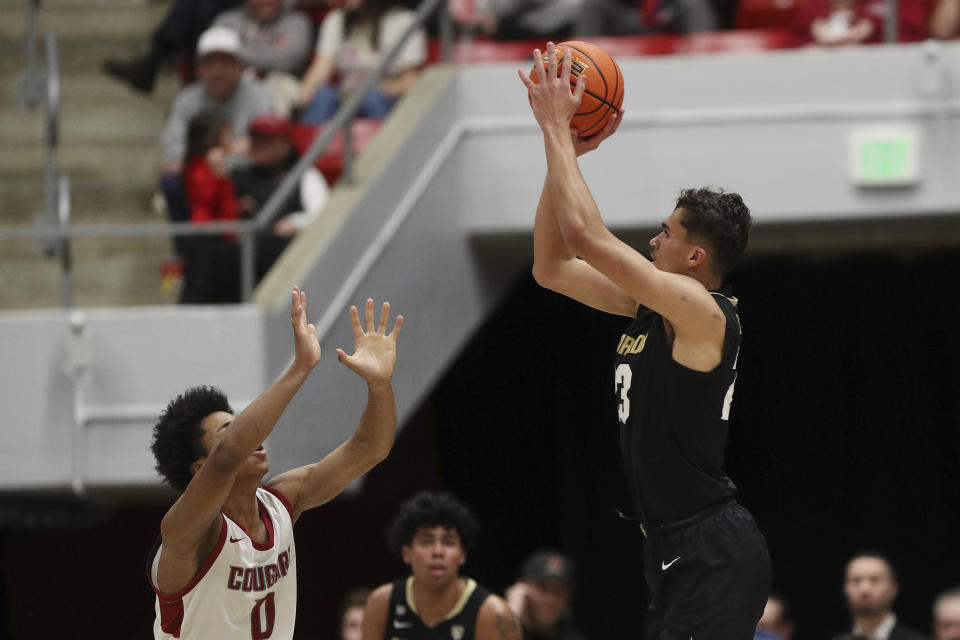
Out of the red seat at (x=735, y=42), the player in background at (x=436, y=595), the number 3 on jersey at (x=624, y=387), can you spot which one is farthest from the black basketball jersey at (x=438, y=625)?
the red seat at (x=735, y=42)

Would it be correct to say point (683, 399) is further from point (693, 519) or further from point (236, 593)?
point (236, 593)

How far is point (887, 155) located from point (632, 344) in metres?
4.11

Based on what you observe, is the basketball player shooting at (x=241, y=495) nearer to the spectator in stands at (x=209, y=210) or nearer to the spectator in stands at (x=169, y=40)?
the spectator in stands at (x=209, y=210)

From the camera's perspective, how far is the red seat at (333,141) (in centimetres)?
885

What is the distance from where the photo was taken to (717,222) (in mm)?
4234

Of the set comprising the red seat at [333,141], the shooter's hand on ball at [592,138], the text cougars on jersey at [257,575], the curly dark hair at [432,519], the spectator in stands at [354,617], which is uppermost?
the shooter's hand on ball at [592,138]

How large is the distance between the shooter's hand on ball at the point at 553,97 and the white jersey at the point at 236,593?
132 cm

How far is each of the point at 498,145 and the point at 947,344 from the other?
3.63 metres

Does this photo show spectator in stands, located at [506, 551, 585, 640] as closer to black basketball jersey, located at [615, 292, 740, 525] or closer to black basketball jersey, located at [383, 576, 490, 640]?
black basketball jersey, located at [383, 576, 490, 640]

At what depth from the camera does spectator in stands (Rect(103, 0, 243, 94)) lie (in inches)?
384

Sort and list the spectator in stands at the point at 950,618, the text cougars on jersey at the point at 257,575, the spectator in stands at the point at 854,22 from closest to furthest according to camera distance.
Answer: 1. the text cougars on jersey at the point at 257,575
2. the spectator in stands at the point at 950,618
3. the spectator in stands at the point at 854,22

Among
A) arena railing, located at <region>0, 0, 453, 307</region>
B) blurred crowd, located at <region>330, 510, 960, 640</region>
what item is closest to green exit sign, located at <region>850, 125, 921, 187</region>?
blurred crowd, located at <region>330, 510, 960, 640</region>

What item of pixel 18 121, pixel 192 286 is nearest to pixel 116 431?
pixel 192 286

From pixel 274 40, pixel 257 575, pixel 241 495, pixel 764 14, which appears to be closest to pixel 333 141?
pixel 274 40
